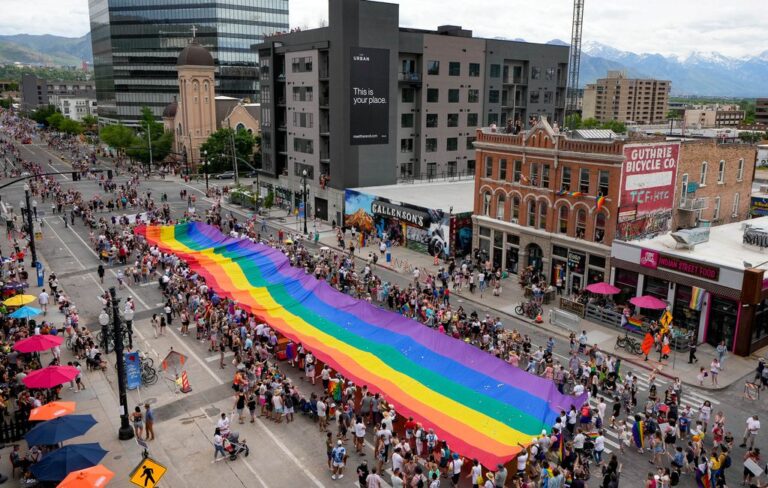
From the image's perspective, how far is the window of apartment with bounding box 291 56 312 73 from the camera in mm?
67369

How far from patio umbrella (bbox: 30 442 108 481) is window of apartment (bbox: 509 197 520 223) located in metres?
34.3

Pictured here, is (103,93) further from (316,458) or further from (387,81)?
(316,458)

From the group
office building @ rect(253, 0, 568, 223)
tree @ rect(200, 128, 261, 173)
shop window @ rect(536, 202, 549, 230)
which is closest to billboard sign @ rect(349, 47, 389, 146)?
office building @ rect(253, 0, 568, 223)

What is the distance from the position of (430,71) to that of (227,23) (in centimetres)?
8949

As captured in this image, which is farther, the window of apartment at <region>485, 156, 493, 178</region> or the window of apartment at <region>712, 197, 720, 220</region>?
the window of apartment at <region>485, 156, 493, 178</region>

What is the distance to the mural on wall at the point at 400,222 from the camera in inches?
2044

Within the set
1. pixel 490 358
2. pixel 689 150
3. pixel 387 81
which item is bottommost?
pixel 490 358

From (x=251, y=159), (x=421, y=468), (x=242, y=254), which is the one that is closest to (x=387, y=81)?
(x=242, y=254)

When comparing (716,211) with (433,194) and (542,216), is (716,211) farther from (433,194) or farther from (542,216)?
(433,194)

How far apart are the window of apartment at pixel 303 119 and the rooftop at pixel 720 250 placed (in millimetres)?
41308

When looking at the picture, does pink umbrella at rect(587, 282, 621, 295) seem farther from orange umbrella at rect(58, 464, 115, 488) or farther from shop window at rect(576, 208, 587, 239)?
orange umbrella at rect(58, 464, 115, 488)

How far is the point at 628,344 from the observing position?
33.0m

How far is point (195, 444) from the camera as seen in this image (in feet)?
77.8

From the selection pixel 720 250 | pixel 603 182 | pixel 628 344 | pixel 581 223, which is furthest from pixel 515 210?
pixel 628 344
